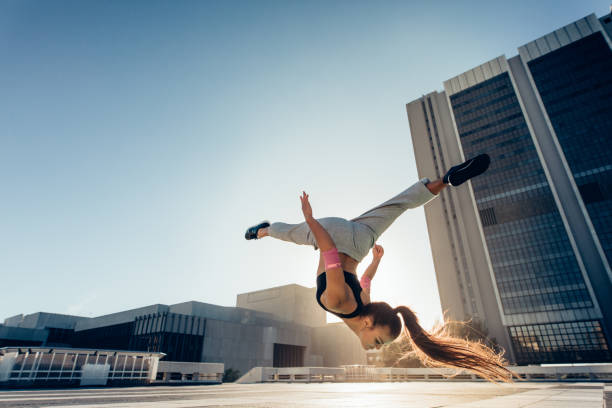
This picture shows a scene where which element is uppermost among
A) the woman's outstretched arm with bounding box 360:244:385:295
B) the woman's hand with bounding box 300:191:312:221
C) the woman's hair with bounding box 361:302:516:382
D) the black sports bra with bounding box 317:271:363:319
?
the woman's hand with bounding box 300:191:312:221

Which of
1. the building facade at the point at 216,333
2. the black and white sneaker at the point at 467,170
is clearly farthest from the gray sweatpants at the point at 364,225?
the building facade at the point at 216,333

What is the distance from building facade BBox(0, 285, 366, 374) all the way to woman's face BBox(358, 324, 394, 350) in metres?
39.8

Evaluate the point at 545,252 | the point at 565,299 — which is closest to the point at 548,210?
the point at 545,252

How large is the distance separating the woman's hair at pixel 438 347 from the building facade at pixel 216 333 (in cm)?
4010

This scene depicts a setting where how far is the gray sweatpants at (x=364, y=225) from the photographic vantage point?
12.9ft

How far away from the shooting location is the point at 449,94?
7750 centimetres

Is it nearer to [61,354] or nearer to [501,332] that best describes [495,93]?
[501,332]

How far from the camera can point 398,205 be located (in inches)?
176

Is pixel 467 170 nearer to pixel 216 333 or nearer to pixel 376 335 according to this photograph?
pixel 376 335

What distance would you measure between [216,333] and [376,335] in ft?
147

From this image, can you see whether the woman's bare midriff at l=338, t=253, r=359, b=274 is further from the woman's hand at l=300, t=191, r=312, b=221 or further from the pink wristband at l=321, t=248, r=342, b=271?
the woman's hand at l=300, t=191, r=312, b=221

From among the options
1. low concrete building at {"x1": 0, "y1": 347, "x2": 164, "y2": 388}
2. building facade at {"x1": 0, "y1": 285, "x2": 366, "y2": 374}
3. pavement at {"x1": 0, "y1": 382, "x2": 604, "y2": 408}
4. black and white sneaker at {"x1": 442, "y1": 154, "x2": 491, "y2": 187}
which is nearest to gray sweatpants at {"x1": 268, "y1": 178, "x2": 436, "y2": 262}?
black and white sneaker at {"x1": 442, "y1": 154, "x2": 491, "y2": 187}

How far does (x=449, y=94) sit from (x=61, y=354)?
87851mm

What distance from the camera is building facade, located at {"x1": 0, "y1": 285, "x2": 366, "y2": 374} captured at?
40469 mm
